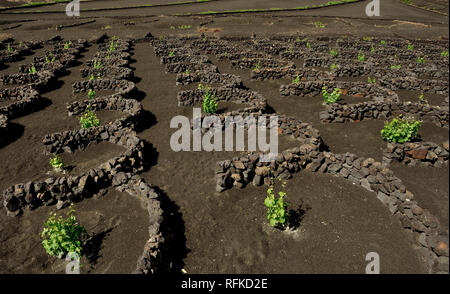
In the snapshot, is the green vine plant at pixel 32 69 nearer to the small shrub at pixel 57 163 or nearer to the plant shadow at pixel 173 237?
the small shrub at pixel 57 163

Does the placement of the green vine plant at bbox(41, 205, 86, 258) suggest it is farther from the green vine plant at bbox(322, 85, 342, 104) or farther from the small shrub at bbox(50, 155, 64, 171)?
the green vine plant at bbox(322, 85, 342, 104)

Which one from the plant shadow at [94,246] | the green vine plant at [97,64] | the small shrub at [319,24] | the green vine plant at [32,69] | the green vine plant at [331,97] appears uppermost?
the small shrub at [319,24]

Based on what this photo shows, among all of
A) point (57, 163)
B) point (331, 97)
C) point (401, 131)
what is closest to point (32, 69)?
point (57, 163)

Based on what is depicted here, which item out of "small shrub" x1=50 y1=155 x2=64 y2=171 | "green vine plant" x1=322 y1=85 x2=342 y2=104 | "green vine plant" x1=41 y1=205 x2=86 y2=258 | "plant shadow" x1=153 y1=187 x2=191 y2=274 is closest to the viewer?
"green vine plant" x1=41 y1=205 x2=86 y2=258

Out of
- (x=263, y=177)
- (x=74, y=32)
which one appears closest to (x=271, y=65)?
(x=263, y=177)

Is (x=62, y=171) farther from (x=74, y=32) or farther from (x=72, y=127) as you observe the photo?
(x=74, y=32)

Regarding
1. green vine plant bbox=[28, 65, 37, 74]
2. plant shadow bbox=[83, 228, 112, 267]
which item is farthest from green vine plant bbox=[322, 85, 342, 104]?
green vine plant bbox=[28, 65, 37, 74]

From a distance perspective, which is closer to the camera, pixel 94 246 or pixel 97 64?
pixel 94 246

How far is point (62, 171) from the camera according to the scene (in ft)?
39.5

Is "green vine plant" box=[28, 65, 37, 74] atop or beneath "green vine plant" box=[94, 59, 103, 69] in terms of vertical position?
beneath

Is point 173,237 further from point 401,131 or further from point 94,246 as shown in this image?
point 401,131

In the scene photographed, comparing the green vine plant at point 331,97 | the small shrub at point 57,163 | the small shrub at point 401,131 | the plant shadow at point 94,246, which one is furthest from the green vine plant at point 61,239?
the green vine plant at point 331,97

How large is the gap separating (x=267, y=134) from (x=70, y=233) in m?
10.1

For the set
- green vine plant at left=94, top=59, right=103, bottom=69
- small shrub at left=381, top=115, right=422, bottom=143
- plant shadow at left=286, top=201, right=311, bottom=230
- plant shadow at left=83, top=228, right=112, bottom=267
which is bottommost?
plant shadow at left=83, top=228, right=112, bottom=267
